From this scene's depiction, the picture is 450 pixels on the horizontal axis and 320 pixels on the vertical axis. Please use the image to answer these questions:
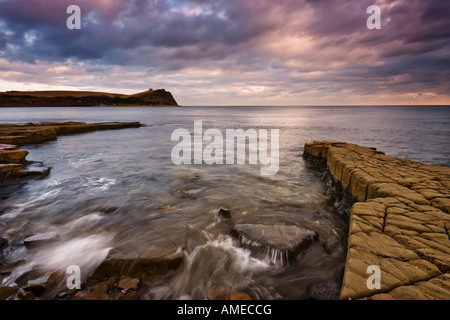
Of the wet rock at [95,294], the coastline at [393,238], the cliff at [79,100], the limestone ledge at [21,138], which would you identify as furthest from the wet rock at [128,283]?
the cliff at [79,100]

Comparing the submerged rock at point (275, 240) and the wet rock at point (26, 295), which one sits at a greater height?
the submerged rock at point (275, 240)

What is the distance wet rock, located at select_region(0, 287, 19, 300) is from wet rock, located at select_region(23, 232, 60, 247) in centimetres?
137

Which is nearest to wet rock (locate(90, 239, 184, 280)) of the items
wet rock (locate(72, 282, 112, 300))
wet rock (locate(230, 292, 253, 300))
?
wet rock (locate(72, 282, 112, 300))

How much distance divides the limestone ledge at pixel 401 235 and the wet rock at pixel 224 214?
119 inches

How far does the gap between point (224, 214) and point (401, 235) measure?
379 cm

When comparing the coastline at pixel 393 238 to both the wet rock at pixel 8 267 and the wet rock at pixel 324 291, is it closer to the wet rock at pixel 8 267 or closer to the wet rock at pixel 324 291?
the wet rock at pixel 8 267

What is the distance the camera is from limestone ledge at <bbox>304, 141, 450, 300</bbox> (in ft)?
7.39

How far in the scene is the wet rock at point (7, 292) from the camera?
3.11 metres

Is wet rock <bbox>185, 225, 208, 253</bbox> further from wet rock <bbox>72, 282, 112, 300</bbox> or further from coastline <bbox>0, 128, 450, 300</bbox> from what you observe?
wet rock <bbox>72, 282, 112, 300</bbox>

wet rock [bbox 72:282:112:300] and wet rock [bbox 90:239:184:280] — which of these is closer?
wet rock [bbox 72:282:112:300]

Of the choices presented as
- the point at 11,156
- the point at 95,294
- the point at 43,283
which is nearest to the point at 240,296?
the point at 95,294
